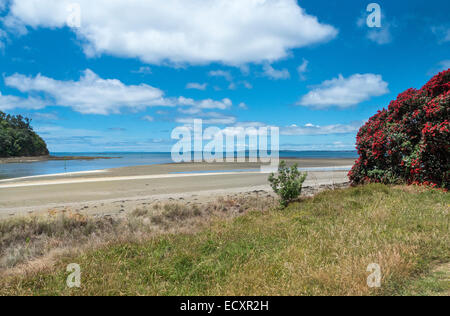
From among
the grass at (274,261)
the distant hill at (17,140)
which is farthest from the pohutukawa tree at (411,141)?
the distant hill at (17,140)

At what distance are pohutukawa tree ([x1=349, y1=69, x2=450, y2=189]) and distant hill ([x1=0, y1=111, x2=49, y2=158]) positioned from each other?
99.7 meters

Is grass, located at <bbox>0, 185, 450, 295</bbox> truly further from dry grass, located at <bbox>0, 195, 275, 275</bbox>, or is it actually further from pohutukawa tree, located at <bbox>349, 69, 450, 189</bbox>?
pohutukawa tree, located at <bbox>349, 69, 450, 189</bbox>

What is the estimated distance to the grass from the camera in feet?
12.5

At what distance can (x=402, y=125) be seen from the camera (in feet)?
42.5

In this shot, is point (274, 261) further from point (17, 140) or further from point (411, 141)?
point (17, 140)

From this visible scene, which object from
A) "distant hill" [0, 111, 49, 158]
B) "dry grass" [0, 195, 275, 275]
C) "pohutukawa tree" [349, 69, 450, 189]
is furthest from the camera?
"distant hill" [0, 111, 49, 158]

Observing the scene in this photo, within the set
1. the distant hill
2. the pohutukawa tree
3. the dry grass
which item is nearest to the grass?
the dry grass

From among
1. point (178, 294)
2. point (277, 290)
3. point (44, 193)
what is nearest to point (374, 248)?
point (277, 290)

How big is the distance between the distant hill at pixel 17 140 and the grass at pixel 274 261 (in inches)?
3872

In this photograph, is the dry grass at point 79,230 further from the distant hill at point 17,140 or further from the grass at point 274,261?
the distant hill at point 17,140

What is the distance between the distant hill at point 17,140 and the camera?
262ft

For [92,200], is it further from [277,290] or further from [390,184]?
[390,184]

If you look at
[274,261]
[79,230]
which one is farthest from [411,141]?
[79,230]

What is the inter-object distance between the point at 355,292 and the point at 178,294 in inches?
101
